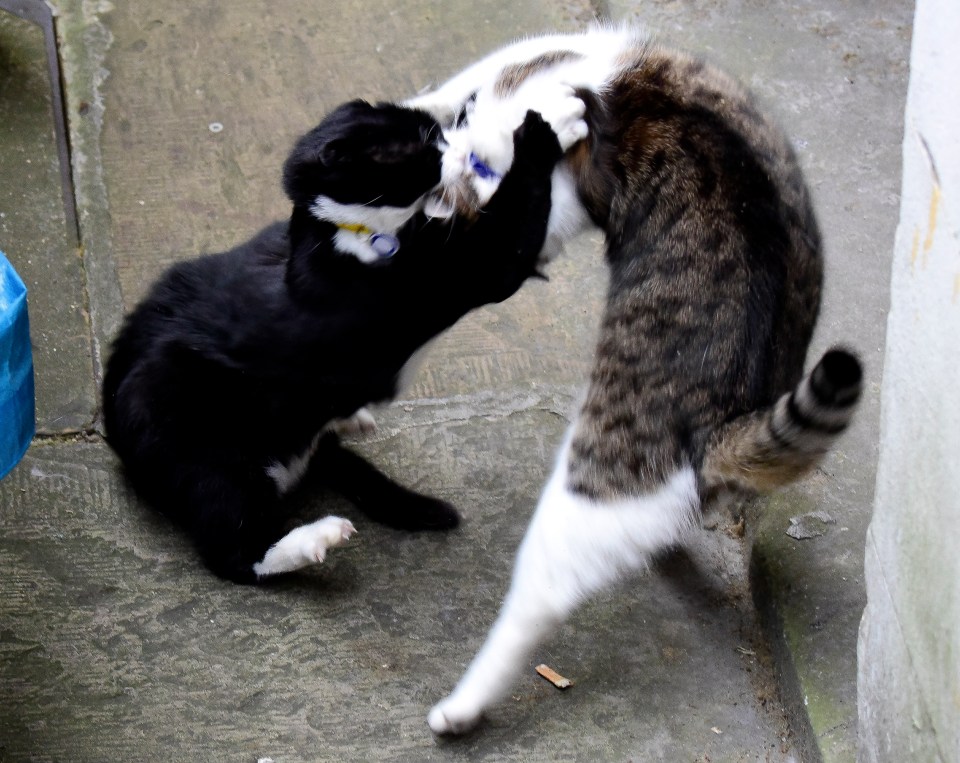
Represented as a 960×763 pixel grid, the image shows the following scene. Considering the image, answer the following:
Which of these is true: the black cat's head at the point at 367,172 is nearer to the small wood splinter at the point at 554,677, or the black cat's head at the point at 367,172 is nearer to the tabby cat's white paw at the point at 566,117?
the tabby cat's white paw at the point at 566,117

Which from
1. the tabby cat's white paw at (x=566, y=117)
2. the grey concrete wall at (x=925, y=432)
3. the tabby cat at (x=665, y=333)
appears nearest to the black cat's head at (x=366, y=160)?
the tabby cat at (x=665, y=333)

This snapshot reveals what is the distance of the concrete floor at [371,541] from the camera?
2766 millimetres

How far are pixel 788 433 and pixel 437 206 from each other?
3.38ft

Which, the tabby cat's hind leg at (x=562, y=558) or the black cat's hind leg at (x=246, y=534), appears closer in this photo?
the tabby cat's hind leg at (x=562, y=558)

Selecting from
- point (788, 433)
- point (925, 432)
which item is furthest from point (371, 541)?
point (925, 432)

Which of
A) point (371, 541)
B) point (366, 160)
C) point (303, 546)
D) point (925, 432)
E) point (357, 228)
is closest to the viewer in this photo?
point (925, 432)

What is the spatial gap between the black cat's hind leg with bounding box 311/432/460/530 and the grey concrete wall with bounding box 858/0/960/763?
51.7 inches

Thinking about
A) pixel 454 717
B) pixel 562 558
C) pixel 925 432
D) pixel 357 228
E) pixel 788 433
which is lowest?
pixel 454 717

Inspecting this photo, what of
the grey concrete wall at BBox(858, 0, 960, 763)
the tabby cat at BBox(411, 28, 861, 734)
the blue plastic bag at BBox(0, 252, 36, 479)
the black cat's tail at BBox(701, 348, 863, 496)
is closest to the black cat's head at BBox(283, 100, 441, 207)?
the tabby cat at BBox(411, 28, 861, 734)

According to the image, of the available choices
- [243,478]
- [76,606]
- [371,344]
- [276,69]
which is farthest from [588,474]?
[276,69]

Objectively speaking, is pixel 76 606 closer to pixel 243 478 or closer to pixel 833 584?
pixel 243 478

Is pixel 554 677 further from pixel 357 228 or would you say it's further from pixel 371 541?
pixel 357 228

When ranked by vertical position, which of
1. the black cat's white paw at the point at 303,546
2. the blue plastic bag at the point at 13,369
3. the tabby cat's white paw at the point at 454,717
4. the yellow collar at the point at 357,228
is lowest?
the tabby cat's white paw at the point at 454,717

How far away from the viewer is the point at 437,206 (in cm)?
284
